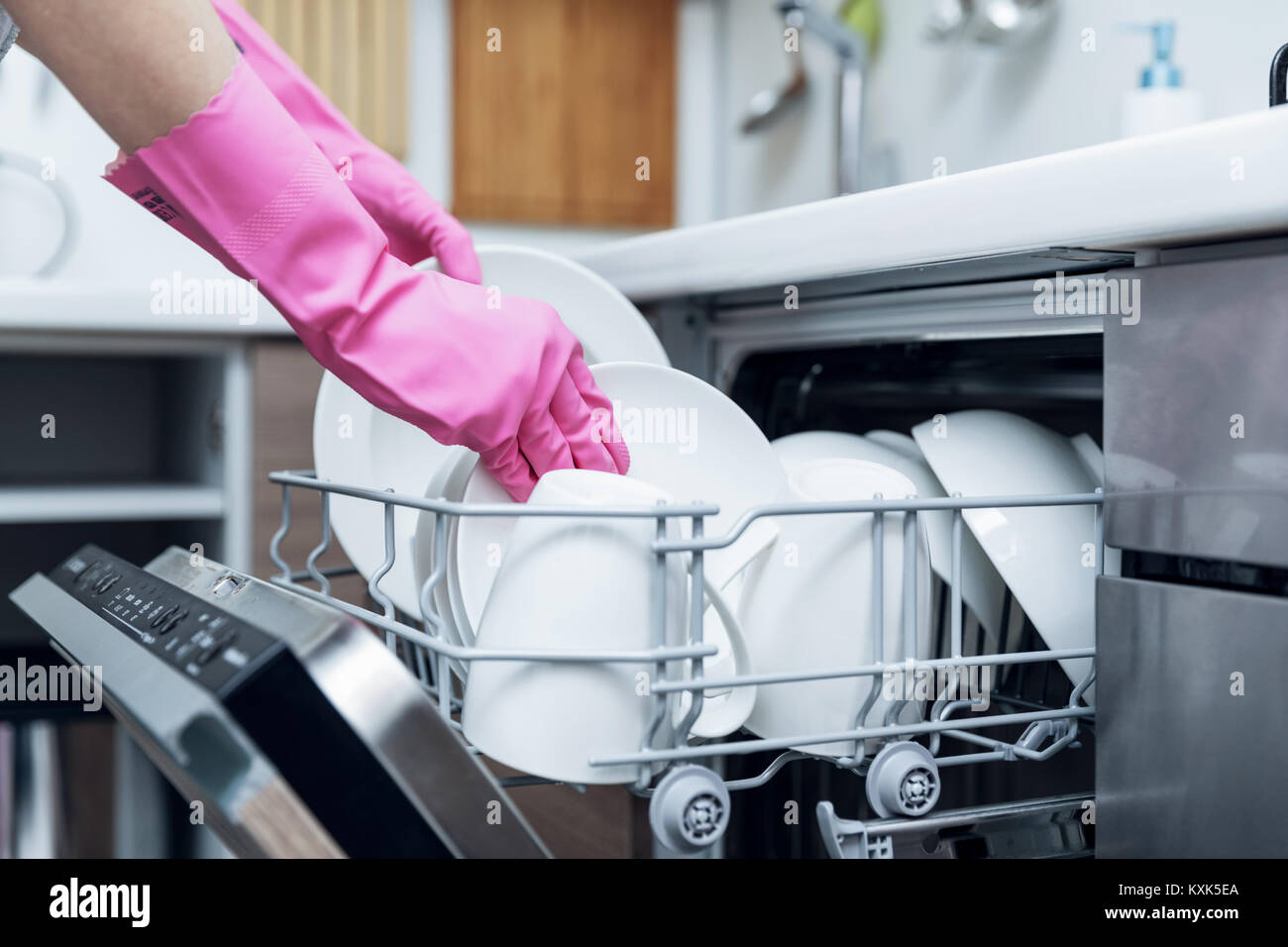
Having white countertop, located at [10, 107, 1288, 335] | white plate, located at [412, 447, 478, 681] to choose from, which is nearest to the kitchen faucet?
white countertop, located at [10, 107, 1288, 335]

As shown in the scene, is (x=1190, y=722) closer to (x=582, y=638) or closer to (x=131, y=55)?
(x=582, y=638)

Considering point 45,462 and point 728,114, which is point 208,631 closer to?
point 45,462

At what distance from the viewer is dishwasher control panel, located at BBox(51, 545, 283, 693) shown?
1.36ft

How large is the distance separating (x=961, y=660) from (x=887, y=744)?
5cm

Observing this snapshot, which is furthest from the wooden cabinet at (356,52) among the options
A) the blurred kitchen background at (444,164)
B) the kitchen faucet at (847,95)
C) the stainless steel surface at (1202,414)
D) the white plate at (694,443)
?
the stainless steel surface at (1202,414)

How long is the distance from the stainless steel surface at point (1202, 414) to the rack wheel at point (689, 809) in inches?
9.0

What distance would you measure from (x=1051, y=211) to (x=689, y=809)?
0.32 meters

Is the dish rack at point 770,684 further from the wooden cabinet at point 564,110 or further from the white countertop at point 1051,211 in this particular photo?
the wooden cabinet at point 564,110

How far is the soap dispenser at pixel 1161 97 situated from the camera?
→ 124 cm

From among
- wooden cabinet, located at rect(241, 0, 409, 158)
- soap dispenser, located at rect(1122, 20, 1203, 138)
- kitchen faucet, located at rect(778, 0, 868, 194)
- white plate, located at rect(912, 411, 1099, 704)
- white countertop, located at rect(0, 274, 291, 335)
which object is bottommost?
white plate, located at rect(912, 411, 1099, 704)

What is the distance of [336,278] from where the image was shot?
55 cm

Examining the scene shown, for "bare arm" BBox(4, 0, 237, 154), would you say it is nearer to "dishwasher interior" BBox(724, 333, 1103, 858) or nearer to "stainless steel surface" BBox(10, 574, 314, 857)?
"stainless steel surface" BBox(10, 574, 314, 857)

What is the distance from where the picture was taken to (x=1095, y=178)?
54 centimetres

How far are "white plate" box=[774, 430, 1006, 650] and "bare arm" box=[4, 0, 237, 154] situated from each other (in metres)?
0.37
